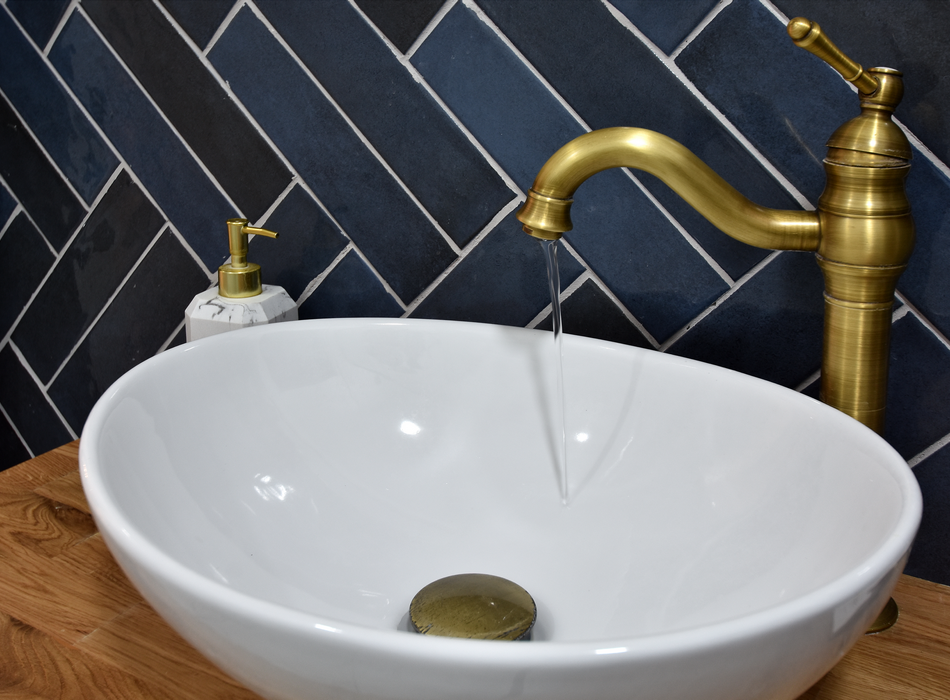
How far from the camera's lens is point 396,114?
2.50 feet

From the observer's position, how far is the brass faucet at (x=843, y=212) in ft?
1.66

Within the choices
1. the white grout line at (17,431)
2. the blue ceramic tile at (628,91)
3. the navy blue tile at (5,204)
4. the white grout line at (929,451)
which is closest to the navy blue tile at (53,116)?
the navy blue tile at (5,204)

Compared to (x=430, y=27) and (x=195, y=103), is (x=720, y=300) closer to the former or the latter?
(x=430, y=27)

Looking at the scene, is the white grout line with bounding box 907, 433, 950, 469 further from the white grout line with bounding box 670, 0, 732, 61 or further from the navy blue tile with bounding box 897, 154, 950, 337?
the white grout line with bounding box 670, 0, 732, 61

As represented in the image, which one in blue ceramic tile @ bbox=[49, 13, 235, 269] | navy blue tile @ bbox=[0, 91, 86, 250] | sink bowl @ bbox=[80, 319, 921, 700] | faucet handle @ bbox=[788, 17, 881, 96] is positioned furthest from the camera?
navy blue tile @ bbox=[0, 91, 86, 250]

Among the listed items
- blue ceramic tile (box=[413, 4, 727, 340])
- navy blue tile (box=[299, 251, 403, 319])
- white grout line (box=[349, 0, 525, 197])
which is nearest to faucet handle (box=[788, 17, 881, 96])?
blue ceramic tile (box=[413, 4, 727, 340])

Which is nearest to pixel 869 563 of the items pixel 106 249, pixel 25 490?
pixel 25 490

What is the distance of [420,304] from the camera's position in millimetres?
803

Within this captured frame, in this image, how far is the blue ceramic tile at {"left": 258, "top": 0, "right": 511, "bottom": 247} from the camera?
0.75 metres

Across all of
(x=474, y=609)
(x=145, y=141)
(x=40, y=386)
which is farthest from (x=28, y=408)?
(x=474, y=609)

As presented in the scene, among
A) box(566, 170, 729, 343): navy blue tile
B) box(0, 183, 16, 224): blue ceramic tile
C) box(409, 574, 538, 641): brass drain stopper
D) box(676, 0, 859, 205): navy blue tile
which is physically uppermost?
box(676, 0, 859, 205): navy blue tile

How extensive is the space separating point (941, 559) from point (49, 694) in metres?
0.65

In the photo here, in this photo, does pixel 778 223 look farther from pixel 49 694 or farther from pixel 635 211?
pixel 49 694

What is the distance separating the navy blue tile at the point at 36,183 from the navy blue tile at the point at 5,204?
0.01 metres
